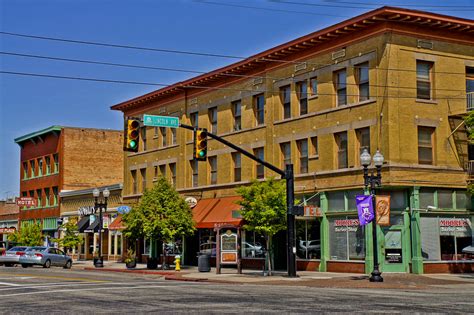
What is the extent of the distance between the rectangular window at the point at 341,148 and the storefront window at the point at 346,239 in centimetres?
269

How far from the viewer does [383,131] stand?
32.3 meters

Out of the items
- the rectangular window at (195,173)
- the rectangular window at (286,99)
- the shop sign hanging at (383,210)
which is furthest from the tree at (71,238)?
the shop sign hanging at (383,210)

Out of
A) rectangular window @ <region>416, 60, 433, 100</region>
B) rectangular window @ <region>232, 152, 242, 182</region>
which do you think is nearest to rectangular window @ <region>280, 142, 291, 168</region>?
rectangular window @ <region>232, 152, 242, 182</region>

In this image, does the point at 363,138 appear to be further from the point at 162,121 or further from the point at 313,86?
the point at 162,121

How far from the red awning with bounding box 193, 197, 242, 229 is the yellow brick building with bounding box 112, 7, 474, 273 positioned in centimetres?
307

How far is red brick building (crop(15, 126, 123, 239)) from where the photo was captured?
219 ft

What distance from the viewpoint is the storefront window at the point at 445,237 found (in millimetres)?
32781

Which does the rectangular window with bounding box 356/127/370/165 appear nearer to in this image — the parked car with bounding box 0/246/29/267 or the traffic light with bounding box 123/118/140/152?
the traffic light with bounding box 123/118/140/152

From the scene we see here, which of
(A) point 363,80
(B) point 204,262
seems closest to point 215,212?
(B) point 204,262

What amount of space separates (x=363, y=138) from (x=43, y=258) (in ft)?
77.1

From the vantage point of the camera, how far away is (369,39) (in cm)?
3334

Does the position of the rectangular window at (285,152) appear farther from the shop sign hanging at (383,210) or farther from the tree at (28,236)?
the tree at (28,236)

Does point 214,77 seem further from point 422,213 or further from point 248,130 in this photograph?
point 422,213

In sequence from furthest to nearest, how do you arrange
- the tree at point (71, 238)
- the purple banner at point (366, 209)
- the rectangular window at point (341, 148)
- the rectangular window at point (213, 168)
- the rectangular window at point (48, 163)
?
the rectangular window at point (48, 163) < the tree at point (71, 238) < the rectangular window at point (213, 168) < the rectangular window at point (341, 148) < the purple banner at point (366, 209)
